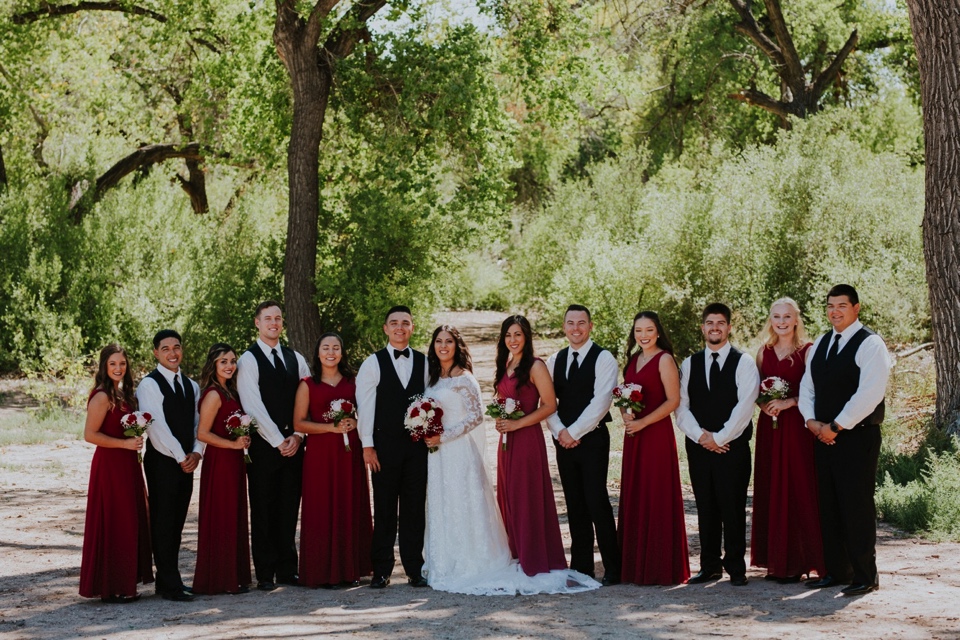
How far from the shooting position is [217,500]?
7.13 m

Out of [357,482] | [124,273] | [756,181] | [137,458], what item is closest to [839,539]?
[357,482]

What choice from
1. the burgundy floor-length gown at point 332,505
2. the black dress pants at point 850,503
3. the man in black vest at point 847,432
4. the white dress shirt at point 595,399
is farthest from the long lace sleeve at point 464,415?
the black dress pants at point 850,503

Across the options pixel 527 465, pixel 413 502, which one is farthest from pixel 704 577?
pixel 413 502

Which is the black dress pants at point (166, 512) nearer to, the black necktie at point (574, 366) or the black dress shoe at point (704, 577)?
the black necktie at point (574, 366)

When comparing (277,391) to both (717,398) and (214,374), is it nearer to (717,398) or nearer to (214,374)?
(214,374)

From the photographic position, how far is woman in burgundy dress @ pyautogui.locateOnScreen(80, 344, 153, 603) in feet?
22.3

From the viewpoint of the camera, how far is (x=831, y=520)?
6.86 meters

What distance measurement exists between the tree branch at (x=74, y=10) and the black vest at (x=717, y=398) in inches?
650

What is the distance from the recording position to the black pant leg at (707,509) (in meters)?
7.23

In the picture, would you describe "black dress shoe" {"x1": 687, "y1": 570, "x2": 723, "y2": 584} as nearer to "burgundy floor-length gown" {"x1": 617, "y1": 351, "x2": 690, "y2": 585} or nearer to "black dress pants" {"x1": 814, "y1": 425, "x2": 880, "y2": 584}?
"burgundy floor-length gown" {"x1": 617, "y1": 351, "x2": 690, "y2": 585}

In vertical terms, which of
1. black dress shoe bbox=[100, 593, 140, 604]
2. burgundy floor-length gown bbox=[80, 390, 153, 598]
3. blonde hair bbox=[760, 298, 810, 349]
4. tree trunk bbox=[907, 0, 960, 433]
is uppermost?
tree trunk bbox=[907, 0, 960, 433]

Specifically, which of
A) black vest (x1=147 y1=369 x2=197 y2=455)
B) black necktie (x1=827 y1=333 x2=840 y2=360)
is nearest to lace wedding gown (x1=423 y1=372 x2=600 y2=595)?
black vest (x1=147 y1=369 x2=197 y2=455)

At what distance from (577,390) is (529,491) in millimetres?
798

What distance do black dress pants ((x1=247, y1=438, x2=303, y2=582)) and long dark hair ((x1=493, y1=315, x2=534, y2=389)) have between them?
1.57 m
